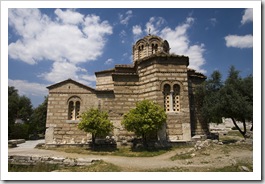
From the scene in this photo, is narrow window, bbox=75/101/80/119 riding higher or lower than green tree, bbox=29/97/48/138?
higher

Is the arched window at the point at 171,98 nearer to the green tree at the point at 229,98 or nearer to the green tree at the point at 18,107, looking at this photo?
the green tree at the point at 229,98

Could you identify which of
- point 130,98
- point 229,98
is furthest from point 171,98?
point 229,98

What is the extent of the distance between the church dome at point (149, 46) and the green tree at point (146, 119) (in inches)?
376

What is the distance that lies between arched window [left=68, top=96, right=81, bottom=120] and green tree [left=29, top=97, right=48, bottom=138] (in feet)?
43.9

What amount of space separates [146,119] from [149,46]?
11.1m

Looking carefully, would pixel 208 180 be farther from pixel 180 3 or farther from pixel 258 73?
pixel 180 3

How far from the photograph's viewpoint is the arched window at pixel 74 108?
49.0 ft

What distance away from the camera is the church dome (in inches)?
830

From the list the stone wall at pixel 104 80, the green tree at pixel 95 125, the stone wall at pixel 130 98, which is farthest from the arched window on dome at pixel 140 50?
the green tree at pixel 95 125

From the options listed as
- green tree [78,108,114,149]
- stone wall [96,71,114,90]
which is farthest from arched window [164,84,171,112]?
stone wall [96,71,114,90]

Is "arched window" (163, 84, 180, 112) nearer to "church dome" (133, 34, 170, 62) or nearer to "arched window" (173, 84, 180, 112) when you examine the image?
"arched window" (173, 84, 180, 112)

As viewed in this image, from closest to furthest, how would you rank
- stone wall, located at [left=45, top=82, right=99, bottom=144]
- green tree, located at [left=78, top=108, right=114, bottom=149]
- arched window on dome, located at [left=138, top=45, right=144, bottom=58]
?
green tree, located at [left=78, top=108, right=114, bottom=149] < stone wall, located at [left=45, top=82, right=99, bottom=144] < arched window on dome, located at [left=138, top=45, right=144, bottom=58]

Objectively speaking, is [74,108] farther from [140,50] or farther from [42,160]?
[140,50]

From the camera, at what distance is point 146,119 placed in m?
12.1
